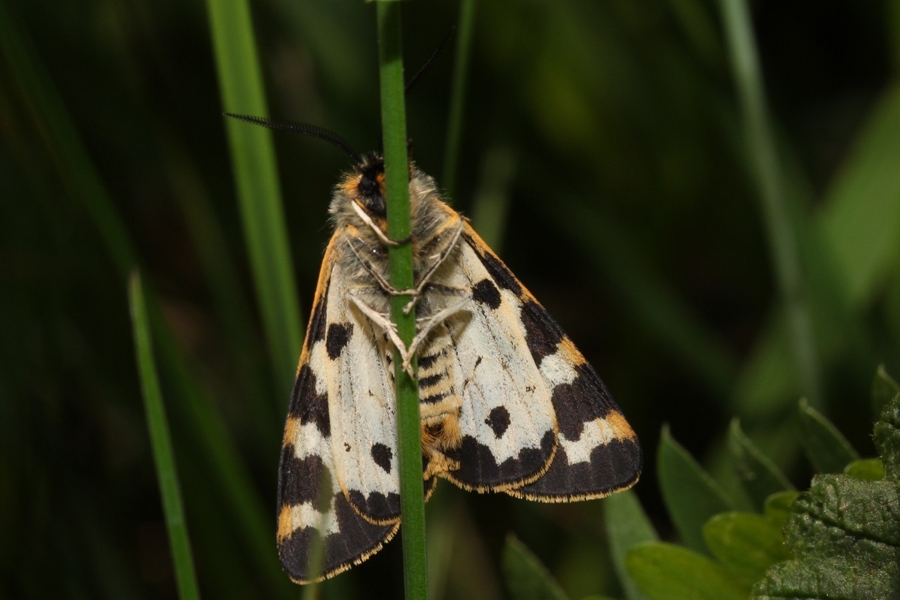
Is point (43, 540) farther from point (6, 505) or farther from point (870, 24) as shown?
point (870, 24)

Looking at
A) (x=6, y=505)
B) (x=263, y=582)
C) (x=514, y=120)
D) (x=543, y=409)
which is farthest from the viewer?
(x=514, y=120)

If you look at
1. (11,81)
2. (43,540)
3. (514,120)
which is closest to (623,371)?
(514,120)

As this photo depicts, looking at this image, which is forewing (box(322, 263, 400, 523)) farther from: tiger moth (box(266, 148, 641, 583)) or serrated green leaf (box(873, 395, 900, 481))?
serrated green leaf (box(873, 395, 900, 481))

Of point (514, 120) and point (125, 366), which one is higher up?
point (514, 120)

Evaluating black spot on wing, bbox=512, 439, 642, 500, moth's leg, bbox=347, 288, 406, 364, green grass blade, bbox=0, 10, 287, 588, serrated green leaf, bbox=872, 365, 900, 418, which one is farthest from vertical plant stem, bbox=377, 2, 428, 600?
green grass blade, bbox=0, 10, 287, 588

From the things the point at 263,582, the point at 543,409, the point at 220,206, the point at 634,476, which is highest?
the point at 220,206

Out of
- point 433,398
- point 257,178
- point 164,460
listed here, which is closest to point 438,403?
point 433,398
